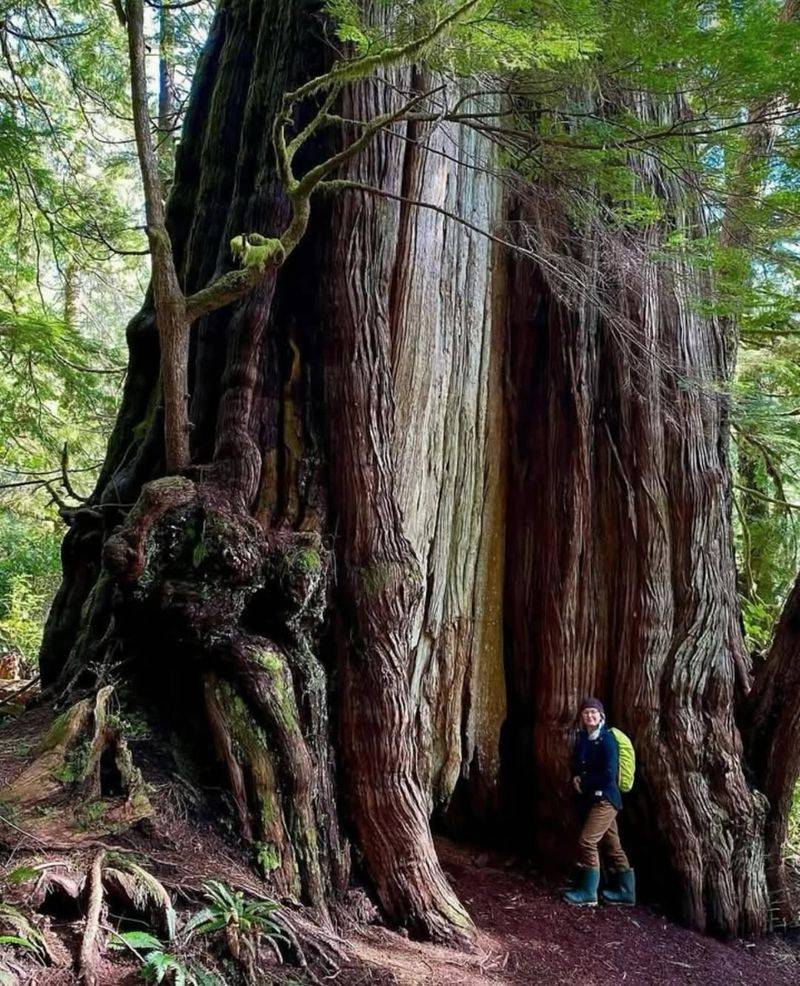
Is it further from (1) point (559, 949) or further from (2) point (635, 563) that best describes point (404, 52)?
(1) point (559, 949)

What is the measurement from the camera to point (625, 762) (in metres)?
4.67

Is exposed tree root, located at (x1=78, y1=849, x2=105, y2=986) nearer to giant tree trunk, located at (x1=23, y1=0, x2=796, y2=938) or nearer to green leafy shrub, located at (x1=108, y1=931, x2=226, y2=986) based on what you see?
green leafy shrub, located at (x1=108, y1=931, x2=226, y2=986)

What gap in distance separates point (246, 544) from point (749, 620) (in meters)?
6.16

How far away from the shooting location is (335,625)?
3.76 meters

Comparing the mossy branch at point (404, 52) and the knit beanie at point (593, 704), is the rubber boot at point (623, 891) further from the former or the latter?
the mossy branch at point (404, 52)

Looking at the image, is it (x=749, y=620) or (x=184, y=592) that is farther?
(x=749, y=620)

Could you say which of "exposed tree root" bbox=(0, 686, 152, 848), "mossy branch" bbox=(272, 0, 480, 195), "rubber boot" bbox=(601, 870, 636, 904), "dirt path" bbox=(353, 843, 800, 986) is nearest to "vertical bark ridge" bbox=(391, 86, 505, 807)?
"dirt path" bbox=(353, 843, 800, 986)

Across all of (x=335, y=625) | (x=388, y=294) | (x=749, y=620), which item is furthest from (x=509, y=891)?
(x=749, y=620)

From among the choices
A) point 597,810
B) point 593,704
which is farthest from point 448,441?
point 597,810

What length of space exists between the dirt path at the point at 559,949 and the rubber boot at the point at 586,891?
0.06 meters

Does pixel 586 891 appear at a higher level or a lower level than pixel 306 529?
lower

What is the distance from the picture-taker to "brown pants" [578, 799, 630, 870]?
4570 mm

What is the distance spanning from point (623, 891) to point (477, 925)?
4.06 ft

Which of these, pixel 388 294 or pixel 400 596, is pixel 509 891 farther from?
pixel 388 294
